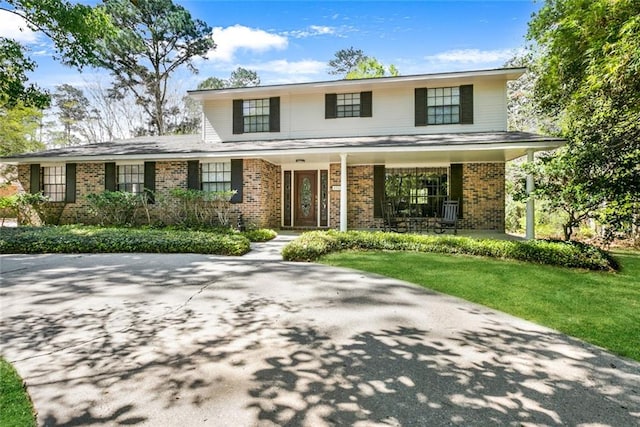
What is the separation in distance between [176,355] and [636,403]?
11.6ft

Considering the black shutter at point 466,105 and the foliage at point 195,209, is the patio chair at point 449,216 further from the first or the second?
the foliage at point 195,209

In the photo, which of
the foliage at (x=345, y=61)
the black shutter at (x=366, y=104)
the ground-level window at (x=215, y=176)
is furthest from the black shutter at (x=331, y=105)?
the foliage at (x=345, y=61)

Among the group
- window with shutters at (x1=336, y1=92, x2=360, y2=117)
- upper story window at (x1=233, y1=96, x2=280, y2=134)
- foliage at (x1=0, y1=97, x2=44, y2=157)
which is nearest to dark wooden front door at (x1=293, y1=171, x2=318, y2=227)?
upper story window at (x1=233, y1=96, x2=280, y2=134)

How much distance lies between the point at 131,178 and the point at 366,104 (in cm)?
891

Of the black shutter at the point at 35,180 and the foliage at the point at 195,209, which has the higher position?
the black shutter at the point at 35,180

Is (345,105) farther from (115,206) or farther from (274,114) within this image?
(115,206)

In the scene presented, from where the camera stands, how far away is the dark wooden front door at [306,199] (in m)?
13.8

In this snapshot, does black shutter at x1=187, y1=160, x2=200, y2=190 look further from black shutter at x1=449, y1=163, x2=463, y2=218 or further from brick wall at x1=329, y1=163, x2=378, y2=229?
black shutter at x1=449, y1=163, x2=463, y2=218

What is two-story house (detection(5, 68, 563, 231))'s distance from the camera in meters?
11.8

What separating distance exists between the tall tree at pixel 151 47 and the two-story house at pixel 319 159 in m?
11.5

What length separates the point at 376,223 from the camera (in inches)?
511

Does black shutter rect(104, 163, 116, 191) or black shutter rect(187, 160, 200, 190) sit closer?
black shutter rect(187, 160, 200, 190)

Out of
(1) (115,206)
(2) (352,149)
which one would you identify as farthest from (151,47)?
(2) (352,149)

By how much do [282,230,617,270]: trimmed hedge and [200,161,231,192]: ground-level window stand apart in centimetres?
484
